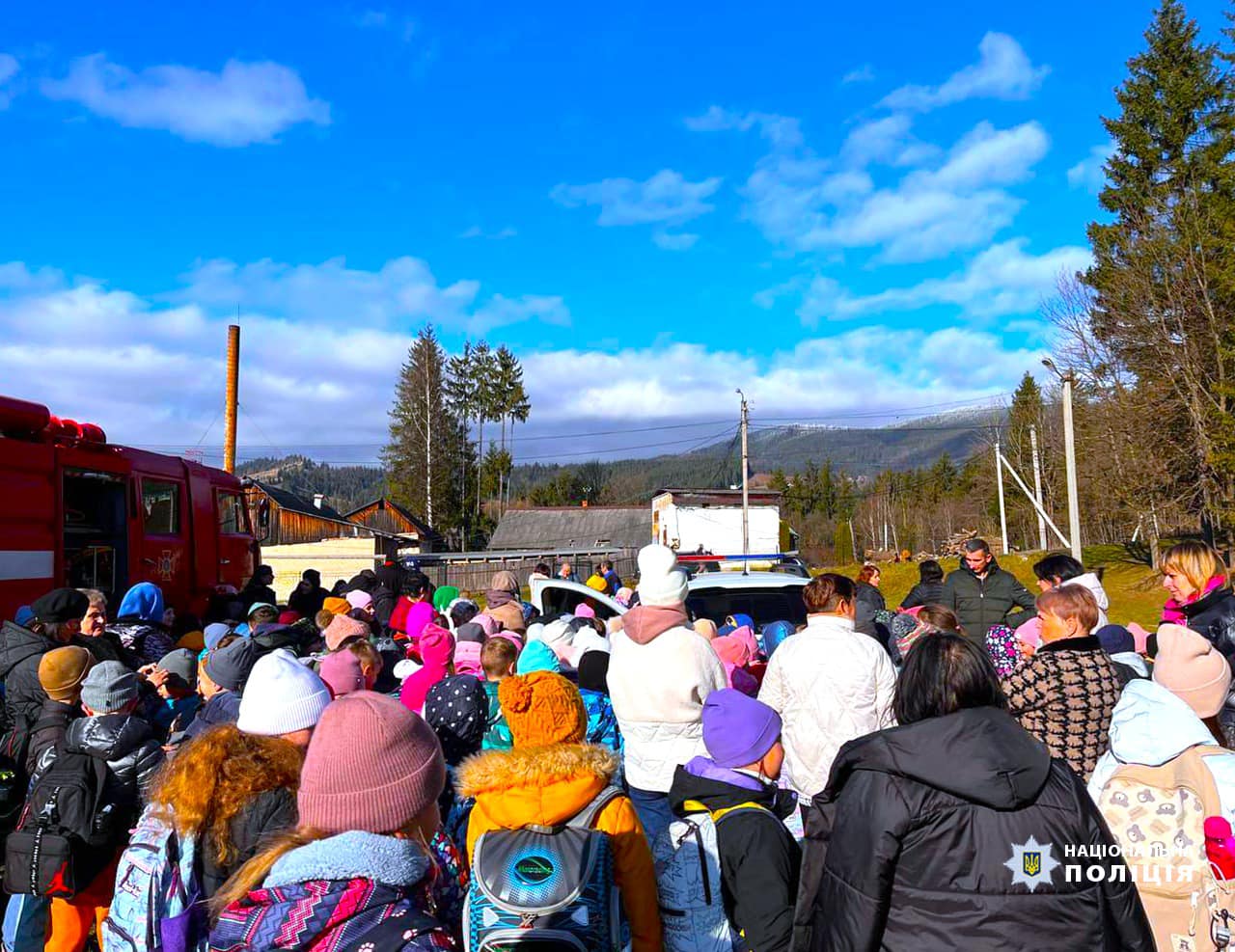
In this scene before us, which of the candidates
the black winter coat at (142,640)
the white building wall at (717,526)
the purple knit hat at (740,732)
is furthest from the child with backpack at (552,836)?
the white building wall at (717,526)

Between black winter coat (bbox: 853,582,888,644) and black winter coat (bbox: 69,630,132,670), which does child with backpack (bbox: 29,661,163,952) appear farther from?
black winter coat (bbox: 853,582,888,644)

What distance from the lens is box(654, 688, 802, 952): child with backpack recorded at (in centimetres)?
294

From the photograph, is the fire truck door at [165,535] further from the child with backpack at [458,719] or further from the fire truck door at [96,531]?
the child with backpack at [458,719]

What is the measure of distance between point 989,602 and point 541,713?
20.7 ft

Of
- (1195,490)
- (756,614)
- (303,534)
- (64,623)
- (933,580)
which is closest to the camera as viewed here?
(64,623)

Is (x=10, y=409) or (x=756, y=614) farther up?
(x=10, y=409)

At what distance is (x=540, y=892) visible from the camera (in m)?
2.41

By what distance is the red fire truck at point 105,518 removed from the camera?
902cm

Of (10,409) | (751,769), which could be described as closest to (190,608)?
(10,409)

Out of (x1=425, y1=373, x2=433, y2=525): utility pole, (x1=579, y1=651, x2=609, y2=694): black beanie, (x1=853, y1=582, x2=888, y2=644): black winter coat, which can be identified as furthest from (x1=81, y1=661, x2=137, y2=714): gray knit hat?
(x1=425, y1=373, x2=433, y2=525): utility pole

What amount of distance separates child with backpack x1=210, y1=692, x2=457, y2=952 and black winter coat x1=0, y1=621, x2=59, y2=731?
3.78 metres

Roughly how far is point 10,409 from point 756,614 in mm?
8083

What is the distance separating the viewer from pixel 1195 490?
31.9 m

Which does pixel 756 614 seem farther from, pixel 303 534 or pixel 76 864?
pixel 303 534
